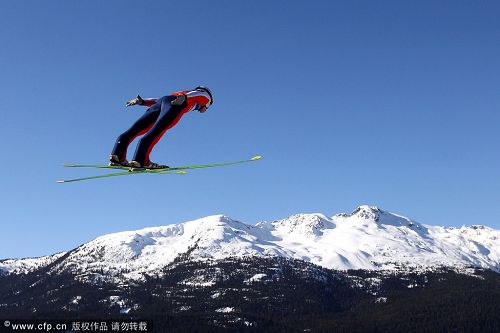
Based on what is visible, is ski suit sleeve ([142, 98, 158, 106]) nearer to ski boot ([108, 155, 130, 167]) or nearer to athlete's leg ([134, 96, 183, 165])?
athlete's leg ([134, 96, 183, 165])

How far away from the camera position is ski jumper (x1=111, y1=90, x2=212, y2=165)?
13367mm

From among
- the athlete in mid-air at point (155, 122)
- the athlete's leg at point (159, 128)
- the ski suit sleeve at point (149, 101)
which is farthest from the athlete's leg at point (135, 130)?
the ski suit sleeve at point (149, 101)

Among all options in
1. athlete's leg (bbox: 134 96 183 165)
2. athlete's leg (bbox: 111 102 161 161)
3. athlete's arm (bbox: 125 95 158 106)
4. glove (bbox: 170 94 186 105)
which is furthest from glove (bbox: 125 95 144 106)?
glove (bbox: 170 94 186 105)

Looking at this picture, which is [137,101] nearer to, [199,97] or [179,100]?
[179,100]

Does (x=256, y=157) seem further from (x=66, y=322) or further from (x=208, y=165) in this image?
(x=66, y=322)

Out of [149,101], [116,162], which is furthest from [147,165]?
[149,101]

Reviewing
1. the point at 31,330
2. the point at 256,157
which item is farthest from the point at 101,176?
the point at 31,330

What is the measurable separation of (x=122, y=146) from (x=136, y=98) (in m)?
1.69

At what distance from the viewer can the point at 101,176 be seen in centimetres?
1480

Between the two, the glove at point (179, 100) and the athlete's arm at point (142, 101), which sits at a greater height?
the athlete's arm at point (142, 101)

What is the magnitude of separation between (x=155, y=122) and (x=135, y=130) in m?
0.60

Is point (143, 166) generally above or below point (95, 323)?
above

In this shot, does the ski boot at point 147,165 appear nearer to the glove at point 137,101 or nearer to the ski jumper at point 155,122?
the ski jumper at point 155,122

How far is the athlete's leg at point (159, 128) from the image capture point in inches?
525
